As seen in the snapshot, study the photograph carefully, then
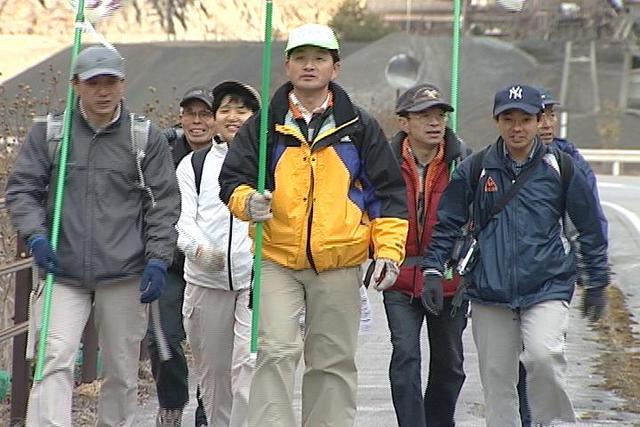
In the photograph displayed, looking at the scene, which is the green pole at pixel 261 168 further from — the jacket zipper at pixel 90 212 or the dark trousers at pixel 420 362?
the dark trousers at pixel 420 362

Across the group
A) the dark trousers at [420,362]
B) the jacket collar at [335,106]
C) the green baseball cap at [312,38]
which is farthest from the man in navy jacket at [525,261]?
the green baseball cap at [312,38]

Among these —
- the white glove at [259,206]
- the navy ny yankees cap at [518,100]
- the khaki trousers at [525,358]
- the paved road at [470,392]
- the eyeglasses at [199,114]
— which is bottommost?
the paved road at [470,392]

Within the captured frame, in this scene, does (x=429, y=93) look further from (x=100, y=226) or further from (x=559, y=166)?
(x=100, y=226)

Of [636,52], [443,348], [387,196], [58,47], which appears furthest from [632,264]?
[58,47]

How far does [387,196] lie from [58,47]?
188 ft

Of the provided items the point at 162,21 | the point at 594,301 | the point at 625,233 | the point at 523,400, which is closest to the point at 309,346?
the point at 594,301

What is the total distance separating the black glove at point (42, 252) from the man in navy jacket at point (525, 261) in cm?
173

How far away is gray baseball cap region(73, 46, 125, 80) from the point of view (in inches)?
257

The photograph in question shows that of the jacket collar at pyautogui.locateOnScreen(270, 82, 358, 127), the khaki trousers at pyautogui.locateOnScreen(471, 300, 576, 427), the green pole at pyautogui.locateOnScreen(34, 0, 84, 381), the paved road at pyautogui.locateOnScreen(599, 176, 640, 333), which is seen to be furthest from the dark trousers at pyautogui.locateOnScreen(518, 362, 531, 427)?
the paved road at pyautogui.locateOnScreen(599, 176, 640, 333)

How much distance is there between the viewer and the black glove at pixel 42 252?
633 centimetres

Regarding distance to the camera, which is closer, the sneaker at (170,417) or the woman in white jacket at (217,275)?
the woman in white jacket at (217,275)

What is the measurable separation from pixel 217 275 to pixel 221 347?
0.37 m

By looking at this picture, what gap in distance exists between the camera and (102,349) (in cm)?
670

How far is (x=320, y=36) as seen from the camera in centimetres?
643
